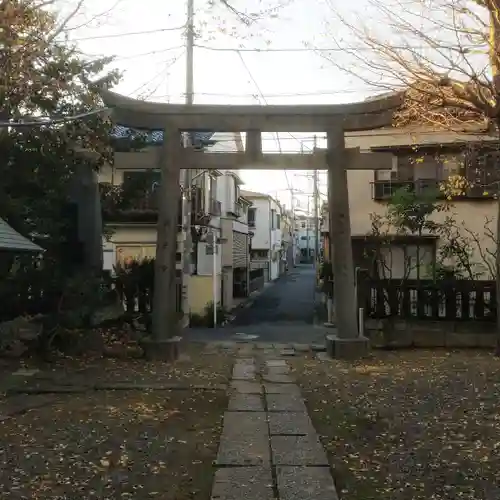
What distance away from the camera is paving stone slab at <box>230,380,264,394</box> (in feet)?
26.8

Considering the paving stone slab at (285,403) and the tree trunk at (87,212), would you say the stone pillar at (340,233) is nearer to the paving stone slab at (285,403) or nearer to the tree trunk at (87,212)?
the paving stone slab at (285,403)

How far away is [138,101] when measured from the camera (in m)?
11.0

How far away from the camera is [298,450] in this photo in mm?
5504

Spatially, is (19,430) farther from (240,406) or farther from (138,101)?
(138,101)

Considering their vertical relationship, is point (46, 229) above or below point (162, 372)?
above

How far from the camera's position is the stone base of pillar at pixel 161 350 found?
10688mm

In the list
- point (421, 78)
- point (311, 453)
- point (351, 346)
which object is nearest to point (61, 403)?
point (311, 453)

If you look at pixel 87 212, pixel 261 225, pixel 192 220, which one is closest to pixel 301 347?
pixel 87 212

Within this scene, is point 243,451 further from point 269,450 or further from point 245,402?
point 245,402

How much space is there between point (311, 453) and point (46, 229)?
6789 mm

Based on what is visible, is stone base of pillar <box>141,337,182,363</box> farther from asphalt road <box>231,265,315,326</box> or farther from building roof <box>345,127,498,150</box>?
building roof <box>345,127,498,150</box>

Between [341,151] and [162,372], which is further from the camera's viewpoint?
[341,151]

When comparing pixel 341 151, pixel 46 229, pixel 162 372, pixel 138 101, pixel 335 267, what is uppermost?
pixel 138 101

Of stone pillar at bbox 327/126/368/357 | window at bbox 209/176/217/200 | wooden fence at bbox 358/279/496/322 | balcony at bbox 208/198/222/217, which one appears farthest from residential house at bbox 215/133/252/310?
wooden fence at bbox 358/279/496/322
